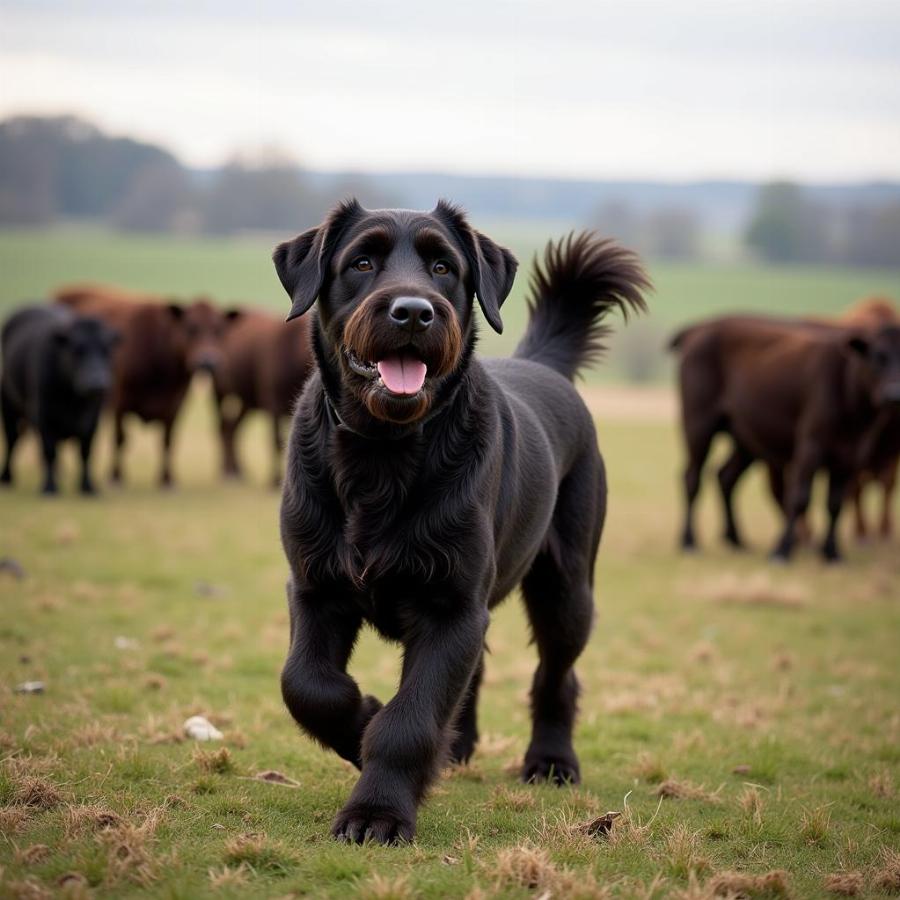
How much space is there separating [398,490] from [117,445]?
1450 centimetres

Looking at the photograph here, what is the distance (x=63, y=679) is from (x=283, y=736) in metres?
1.51

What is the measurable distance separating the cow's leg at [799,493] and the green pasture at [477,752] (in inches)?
20.5

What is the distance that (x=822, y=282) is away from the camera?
75688 mm

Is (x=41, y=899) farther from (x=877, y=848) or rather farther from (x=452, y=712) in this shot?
(x=877, y=848)

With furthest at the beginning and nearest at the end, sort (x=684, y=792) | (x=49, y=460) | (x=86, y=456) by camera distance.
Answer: (x=86, y=456) < (x=49, y=460) < (x=684, y=792)

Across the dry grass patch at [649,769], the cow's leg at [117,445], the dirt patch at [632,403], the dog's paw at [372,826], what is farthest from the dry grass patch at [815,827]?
the dirt patch at [632,403]

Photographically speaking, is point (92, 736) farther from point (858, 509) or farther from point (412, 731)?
point (858, 509)

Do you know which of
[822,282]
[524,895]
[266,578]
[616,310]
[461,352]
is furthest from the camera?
[822,282]

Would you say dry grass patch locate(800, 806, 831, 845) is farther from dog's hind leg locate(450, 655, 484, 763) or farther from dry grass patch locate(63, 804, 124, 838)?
dry grass patch locate(63, 804, 124, 838)

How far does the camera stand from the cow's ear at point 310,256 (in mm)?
4902

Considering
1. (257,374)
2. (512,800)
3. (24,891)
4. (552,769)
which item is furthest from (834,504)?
(24,891)

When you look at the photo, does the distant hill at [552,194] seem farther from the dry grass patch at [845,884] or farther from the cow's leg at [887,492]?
the dry grass patch at [845,884]

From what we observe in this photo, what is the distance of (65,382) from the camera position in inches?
645

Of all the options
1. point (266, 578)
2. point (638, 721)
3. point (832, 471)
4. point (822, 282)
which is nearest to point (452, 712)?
point (638, 721)
